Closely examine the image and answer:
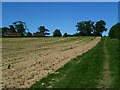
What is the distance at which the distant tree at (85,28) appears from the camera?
17688 centimetres

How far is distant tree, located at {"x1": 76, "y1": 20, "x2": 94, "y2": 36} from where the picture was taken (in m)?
177

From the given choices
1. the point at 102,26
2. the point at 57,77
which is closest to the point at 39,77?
the point at 57,77

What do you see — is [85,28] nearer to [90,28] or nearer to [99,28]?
[90,28]

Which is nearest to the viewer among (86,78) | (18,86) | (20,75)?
(18,86)

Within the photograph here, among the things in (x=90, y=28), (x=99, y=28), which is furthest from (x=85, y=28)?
(x=99, y=28)

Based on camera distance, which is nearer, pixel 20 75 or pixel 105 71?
pixel 20 75

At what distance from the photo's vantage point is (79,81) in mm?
14328

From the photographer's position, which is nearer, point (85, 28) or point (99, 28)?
point (99, 28)

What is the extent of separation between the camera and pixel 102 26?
16838 centimetres

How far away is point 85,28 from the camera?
183625 millimetres

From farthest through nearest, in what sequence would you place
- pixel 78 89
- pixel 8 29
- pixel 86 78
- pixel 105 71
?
pixel 8 29, pixel 105 71, pixel 86 78, pixel 78 89

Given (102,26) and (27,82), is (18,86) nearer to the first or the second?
(27,82)

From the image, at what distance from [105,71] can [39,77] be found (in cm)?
360

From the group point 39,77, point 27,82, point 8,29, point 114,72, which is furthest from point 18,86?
point 8,29
